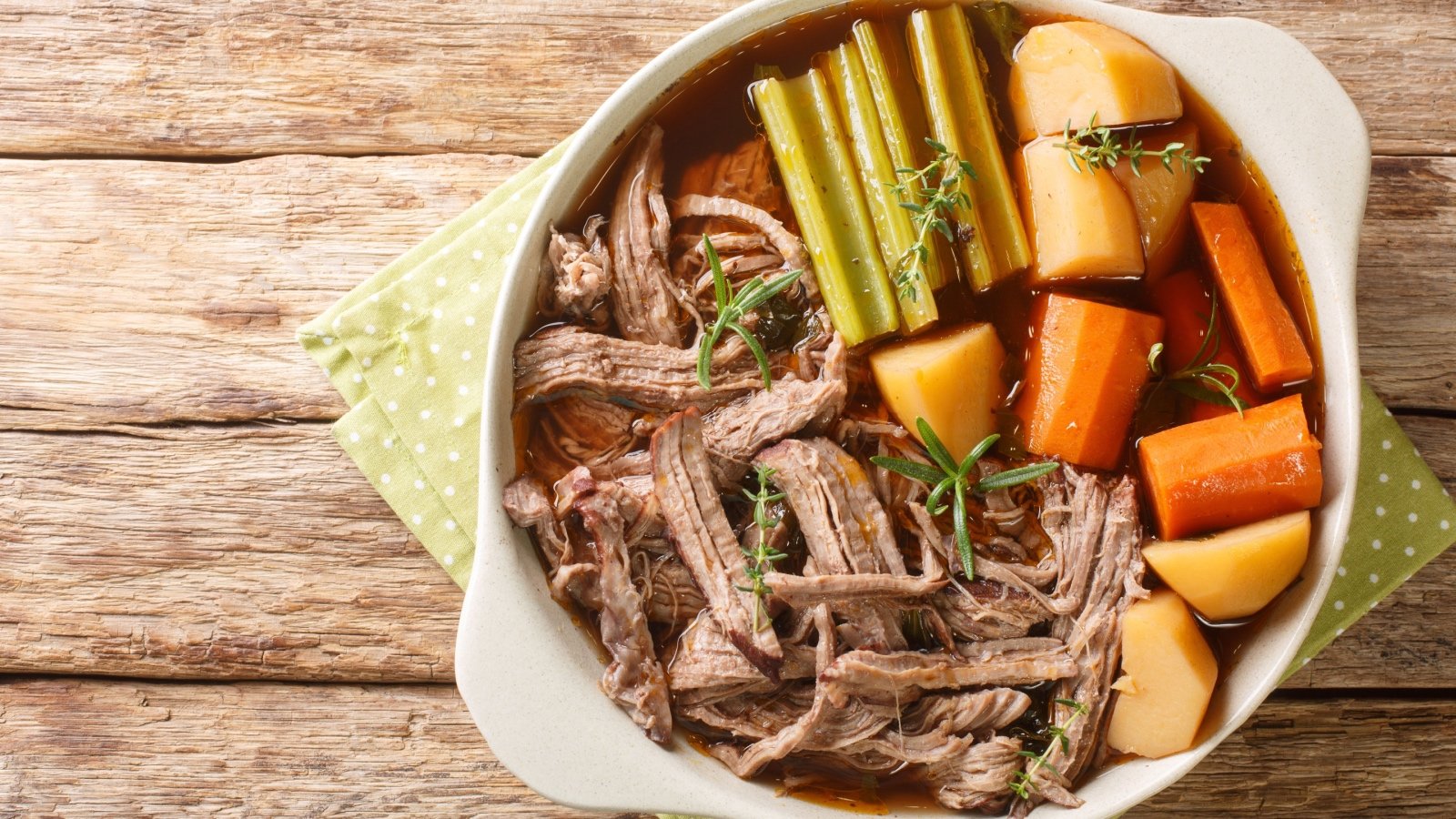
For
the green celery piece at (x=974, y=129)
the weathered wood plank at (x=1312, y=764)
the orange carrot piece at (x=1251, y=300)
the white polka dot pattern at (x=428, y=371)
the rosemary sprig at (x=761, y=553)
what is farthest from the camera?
the weathered wood plank at (x=1312, y=764)

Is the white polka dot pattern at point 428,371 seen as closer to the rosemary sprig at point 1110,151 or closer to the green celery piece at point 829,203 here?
the green celery piece at point 829,203

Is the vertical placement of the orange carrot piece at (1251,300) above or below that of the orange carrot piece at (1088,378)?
above

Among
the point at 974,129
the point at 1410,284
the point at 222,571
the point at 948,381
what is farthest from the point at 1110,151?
the point at 222,571

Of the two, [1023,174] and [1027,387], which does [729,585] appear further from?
[1023,174]

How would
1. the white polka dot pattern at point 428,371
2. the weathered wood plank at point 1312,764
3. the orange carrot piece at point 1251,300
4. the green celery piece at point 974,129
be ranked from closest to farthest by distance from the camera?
the orange carrot piece at point 1251,300 → the green celery piece at point 974,129 → the white polka dot pattern at point 428,371 → the weathered wood plank at point 1312,764

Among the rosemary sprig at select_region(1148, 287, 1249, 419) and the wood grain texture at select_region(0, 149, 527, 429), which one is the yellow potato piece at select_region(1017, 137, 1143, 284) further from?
the wood grain texture at select_region(0, 149, 527, 429)

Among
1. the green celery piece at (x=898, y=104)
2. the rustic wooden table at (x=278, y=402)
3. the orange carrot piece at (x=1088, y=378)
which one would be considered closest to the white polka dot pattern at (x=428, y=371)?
the rustic wooden table at (x=278, y=402)

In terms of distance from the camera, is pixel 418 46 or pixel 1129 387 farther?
pixel 418 46

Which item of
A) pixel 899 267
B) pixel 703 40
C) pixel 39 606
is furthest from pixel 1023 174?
pixel 39 606
